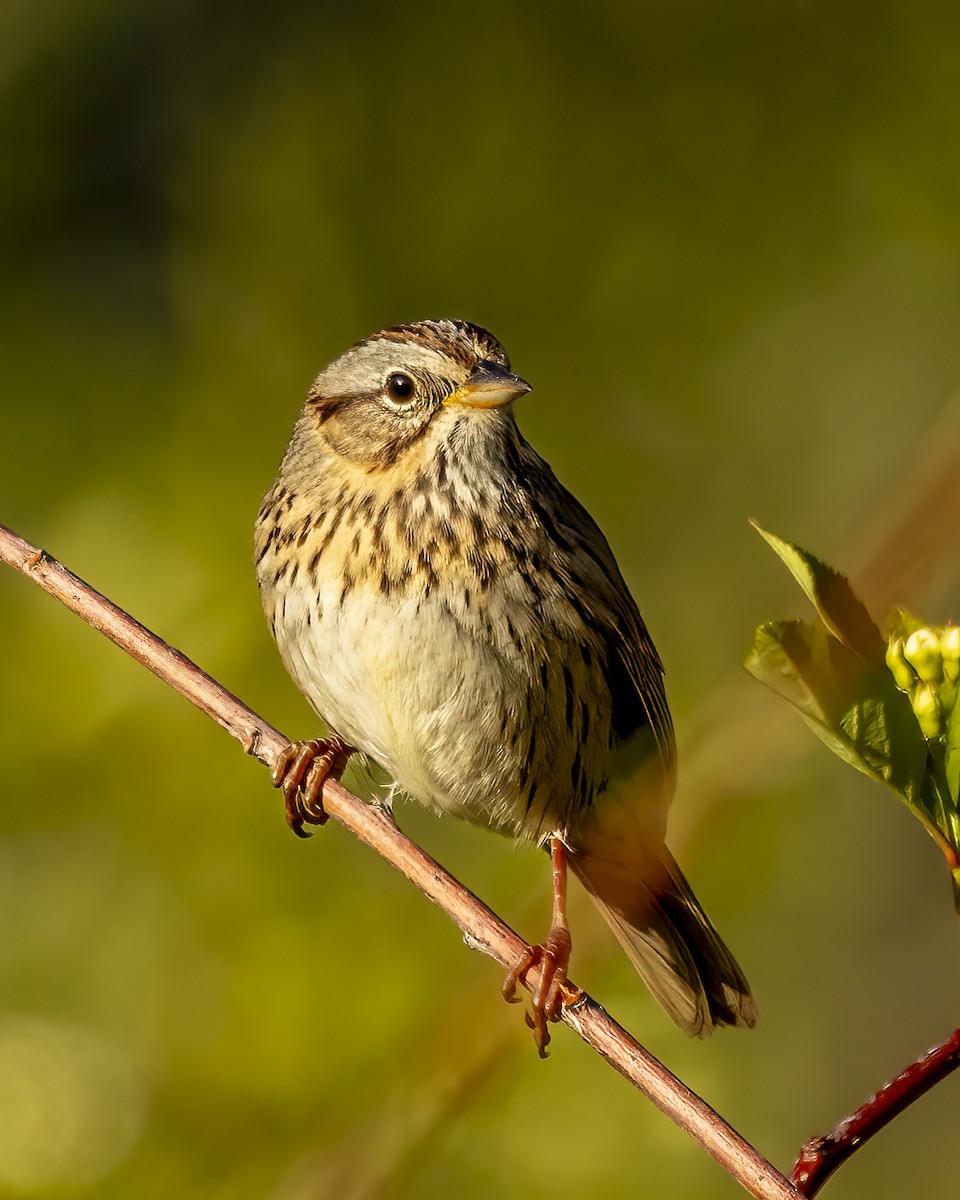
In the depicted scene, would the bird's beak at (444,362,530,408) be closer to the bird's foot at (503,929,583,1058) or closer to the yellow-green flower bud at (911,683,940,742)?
the bird's foot at (503,929,583,1058)

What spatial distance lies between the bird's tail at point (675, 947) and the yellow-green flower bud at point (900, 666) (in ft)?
5.93

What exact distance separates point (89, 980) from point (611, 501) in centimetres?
176

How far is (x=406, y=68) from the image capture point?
4.48 meters

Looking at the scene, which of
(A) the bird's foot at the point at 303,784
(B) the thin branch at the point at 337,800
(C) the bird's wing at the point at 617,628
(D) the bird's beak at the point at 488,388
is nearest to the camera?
(B) the thin branch at the point at 337,800

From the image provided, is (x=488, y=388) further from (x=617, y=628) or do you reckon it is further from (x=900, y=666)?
(x=900, y=666)

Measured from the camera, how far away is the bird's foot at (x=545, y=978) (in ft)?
8.77

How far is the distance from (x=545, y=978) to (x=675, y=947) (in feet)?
1.80

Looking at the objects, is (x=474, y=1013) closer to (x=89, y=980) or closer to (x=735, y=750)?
(x=735, y=750)

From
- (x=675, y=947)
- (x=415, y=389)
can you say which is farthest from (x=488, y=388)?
(x=675, y=947)

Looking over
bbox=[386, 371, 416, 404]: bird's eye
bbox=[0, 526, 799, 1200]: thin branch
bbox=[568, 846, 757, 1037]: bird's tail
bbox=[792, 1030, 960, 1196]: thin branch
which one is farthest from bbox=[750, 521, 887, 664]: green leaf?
bbox=[568, 846, 757, 1037]: bird's tail

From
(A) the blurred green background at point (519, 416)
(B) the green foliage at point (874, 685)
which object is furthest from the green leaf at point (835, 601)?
(A) the blurred green background at point (519, 416)

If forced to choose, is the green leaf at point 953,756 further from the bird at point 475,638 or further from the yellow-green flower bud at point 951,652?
the bird at point 475,638

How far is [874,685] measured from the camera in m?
1.53

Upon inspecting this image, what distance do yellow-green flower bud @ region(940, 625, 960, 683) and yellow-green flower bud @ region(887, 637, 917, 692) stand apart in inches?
1.2
